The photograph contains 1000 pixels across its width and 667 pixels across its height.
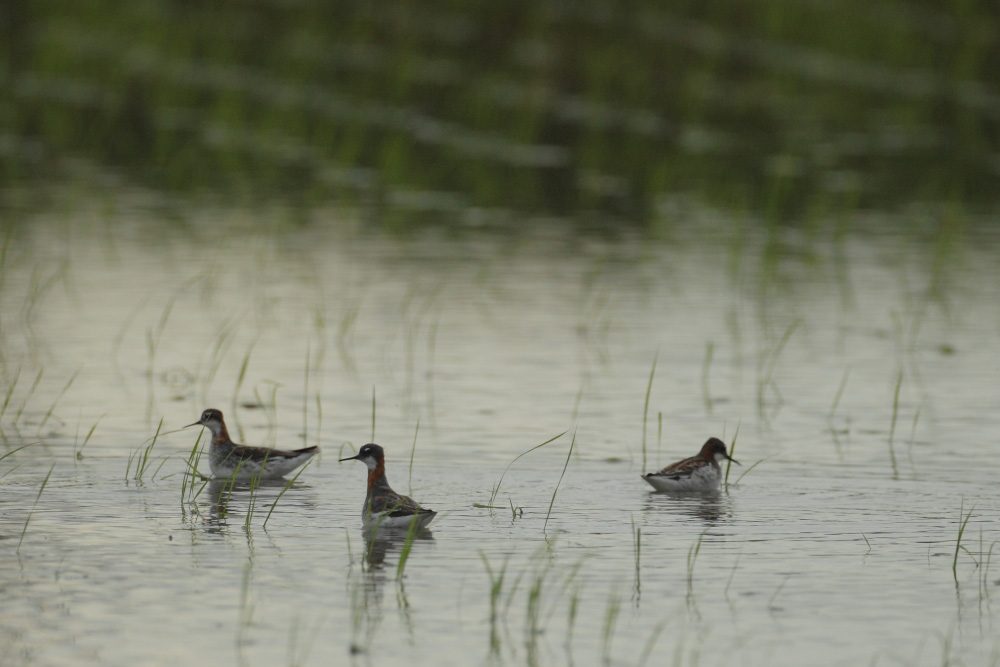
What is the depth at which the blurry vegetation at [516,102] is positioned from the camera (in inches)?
1053

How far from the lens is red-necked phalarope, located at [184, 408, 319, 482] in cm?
1153

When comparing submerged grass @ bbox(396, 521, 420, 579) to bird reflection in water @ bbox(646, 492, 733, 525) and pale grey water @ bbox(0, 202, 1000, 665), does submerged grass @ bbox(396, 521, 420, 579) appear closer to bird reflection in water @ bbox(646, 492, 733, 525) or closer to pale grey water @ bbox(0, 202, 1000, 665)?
pale grey water @ bbox(0, 202, 1000, 665)

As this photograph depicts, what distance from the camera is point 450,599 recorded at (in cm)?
882

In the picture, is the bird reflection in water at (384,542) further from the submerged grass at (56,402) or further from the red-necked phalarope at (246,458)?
the submerged grass at (56,402)

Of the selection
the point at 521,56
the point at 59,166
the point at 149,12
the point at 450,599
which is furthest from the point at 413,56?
the point at 450,599

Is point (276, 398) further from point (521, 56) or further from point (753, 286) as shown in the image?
point (521, 56)

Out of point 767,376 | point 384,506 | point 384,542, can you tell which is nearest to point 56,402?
point 384,506

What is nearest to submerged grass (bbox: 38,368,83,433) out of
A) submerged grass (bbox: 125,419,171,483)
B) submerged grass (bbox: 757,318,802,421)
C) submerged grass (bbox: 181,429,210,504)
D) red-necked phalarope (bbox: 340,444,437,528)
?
submerged grass (bbox: 125,419,171,483)

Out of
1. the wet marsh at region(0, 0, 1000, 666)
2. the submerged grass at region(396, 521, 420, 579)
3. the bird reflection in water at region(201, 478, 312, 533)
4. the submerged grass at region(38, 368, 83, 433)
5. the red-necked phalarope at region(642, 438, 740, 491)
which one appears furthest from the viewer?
the submerged grass at region(38, 368, 83, 433)

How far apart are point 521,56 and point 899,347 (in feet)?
77.1

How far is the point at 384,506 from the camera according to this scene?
1007 cm

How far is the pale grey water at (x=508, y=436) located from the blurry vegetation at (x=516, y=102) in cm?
346

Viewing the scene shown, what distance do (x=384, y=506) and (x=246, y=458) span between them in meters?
1.86

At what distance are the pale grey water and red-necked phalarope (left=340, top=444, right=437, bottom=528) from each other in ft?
0.58
